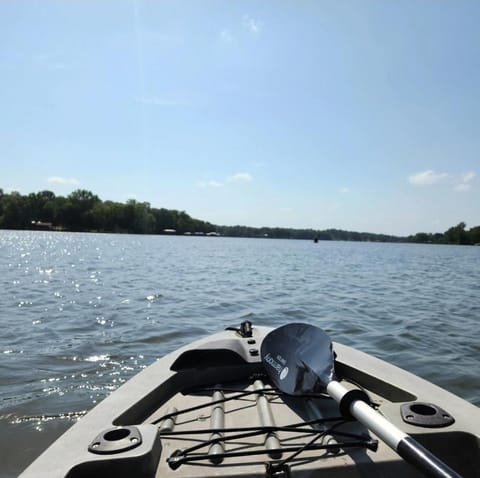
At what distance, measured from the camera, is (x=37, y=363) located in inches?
268

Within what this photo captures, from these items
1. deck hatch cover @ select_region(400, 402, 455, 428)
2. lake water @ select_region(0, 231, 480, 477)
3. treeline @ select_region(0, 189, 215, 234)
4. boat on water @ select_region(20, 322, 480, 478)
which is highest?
treeline @ select_region(0, 189, 215, 234)

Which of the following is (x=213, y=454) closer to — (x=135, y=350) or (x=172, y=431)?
(x=172, y=431)

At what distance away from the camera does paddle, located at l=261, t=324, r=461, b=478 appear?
2.38 m

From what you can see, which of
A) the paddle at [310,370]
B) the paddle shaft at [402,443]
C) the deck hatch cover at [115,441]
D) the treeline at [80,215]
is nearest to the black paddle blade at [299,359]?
the paddle at [310,370]

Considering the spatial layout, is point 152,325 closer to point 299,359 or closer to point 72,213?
point 299,359

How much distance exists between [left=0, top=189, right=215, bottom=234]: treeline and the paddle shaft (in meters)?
102

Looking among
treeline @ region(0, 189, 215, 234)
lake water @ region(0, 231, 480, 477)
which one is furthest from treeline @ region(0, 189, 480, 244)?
lake water @ region(0, 231, 480, 477)

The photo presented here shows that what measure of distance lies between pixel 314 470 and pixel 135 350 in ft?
19.0

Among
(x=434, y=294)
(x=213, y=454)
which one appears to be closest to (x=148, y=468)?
(x=213, y=454)

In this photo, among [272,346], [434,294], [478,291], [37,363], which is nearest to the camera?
[272,346]

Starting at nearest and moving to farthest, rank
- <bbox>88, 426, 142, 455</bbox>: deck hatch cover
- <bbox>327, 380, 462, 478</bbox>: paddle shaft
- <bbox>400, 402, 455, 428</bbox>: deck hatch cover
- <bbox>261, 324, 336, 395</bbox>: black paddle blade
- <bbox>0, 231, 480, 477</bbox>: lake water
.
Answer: <bbox>327, 380, 462, 478</bbox>: paddle shaft < <bbox>88, 426, 142, 455</bbox>: deck hatch cover < <bbox>400, 402, 455, 428</bbox>: deck hatch cover < <bbox>261, 324, 336, 395</bbox>: black paddle blade < <bbox>0, 231, 480, 477</bbox>: lake water

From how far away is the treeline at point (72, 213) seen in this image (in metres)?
98.2

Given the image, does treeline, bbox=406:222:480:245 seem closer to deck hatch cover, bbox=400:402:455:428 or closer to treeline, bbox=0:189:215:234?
treeline, bbox=0:189:215:234

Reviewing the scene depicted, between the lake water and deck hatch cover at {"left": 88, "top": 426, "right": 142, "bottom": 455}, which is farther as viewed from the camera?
the lake water
